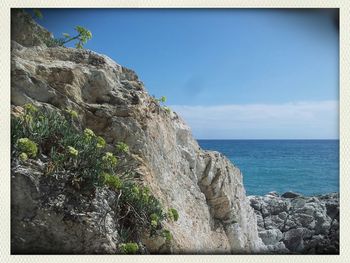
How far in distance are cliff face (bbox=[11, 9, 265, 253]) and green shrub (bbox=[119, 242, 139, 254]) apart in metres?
0.08

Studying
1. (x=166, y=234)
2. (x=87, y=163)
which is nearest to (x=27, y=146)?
(x=87, y=163)

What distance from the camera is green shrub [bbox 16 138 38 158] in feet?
11.0

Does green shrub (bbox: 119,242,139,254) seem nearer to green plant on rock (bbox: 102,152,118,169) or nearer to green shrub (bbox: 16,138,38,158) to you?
green plant on rock (bbox: 102,152,118,169)

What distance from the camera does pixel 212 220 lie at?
5617 millimetres

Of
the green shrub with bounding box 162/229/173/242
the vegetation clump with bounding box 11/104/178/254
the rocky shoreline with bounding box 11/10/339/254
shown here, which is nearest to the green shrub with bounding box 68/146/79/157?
the vegetation clump with bounding box 11/104/178/254

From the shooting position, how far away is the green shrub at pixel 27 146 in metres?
3.35

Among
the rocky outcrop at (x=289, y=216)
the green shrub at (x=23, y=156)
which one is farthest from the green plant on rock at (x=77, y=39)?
the rocky outcrop at (x=289, y=216)

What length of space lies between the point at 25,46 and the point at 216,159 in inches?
125

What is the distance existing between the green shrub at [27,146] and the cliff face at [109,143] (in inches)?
5.4

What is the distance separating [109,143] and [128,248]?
112 cm

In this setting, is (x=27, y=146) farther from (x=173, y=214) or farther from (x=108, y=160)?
(x=173, y=214)

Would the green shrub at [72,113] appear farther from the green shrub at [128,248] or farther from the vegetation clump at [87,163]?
the green shrub at [128,248]

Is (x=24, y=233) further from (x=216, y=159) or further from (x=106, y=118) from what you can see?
(x=216, y=159)

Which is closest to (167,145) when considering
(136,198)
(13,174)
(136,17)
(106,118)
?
(106,118)
